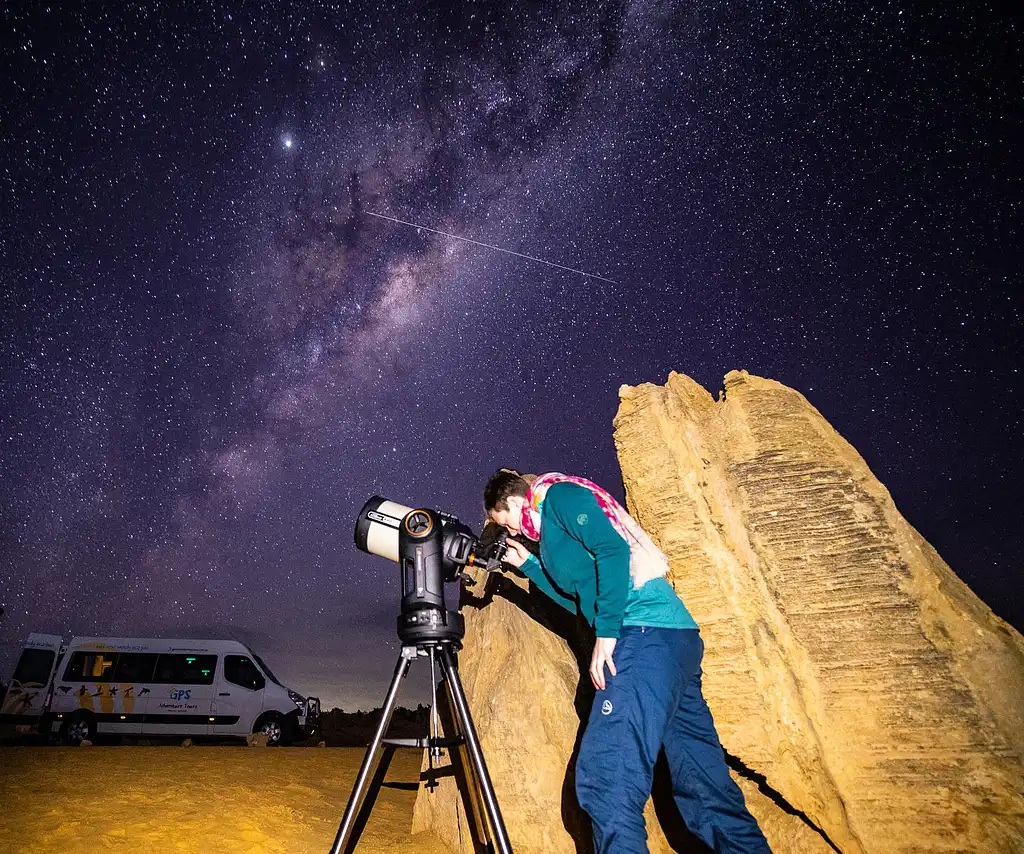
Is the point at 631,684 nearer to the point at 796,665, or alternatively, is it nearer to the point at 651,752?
the point at 651,752

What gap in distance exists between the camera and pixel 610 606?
2.56 m

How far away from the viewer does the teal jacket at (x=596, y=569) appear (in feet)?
8.50

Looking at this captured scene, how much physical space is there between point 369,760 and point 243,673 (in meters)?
15.7

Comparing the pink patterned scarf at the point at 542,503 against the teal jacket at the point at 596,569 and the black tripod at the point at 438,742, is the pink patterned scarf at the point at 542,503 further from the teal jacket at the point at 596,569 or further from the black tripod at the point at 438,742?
the black tripod at the point at 438,742

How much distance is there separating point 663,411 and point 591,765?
3002 mm

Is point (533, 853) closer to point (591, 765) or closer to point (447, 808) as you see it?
point (447, 808)

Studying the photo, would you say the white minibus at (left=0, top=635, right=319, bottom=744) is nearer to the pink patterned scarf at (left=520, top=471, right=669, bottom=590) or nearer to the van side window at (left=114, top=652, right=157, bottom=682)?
the van side window at (left=114, top=652, right=157, bottom=682)

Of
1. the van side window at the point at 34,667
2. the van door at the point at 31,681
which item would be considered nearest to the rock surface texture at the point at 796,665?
the van door at the point at 31,681

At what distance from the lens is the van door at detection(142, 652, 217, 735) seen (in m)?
14.1

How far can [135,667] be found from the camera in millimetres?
14430

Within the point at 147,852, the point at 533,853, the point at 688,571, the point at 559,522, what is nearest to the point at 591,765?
the point at 559,522

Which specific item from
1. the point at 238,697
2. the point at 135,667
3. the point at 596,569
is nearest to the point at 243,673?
the point at 238,697

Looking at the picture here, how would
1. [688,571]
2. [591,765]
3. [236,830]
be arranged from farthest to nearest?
[688,571]
[236,830]
[591,765]

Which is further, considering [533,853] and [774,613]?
[774,613]
